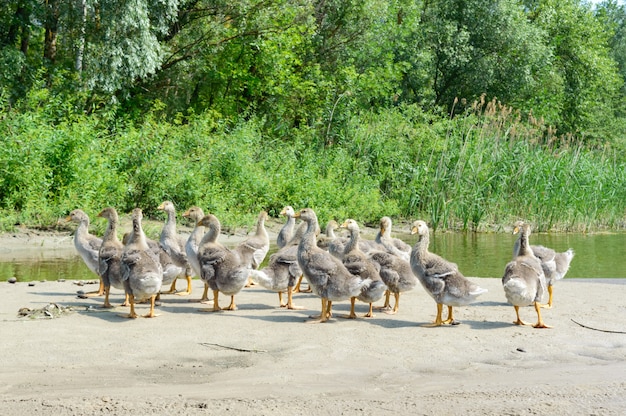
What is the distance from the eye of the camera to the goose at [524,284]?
30.6 ft

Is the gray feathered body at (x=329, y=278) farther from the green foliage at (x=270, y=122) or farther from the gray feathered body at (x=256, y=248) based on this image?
the green foliage at (x=270, y=122)

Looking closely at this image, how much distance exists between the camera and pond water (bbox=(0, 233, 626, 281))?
14.5m

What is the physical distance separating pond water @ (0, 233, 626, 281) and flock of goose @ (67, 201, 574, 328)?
9.95 feet

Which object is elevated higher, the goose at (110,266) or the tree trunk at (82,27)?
the tree trunk at (82,27)

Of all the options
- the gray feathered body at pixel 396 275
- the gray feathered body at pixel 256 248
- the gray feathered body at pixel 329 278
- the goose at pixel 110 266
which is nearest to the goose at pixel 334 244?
the gray feathered body at pixel 256 248

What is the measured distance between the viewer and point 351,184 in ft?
87.0

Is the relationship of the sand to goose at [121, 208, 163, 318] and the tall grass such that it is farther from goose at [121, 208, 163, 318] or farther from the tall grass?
the tall grass

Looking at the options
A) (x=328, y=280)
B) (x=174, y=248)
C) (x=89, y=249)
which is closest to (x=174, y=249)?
(x=174, y=248)

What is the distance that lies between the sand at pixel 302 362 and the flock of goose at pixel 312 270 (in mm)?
352

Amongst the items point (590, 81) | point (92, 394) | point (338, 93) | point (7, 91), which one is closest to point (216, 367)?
point (92, 394)

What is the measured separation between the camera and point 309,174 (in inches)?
991

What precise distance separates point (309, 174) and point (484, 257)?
8.49 m

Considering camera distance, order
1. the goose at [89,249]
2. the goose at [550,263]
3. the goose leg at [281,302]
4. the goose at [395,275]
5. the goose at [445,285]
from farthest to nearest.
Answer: the goose at [89,249], the goose at [550,263], the goose leg at [281,302], the goose at [395,275], the goose at [445,285]

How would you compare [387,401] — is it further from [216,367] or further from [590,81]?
[590,81]
